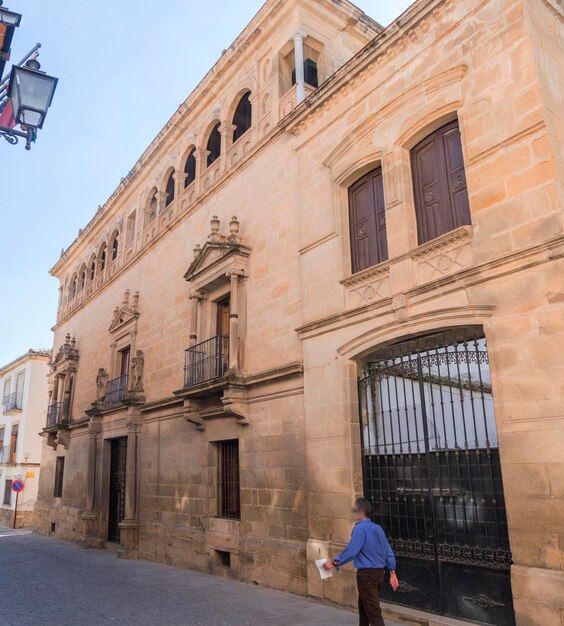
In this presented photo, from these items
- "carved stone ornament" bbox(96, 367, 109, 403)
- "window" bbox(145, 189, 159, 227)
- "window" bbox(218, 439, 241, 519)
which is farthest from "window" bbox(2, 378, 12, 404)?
"window" bbox(218, 439, 241, 519)

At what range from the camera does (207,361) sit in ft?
38.5

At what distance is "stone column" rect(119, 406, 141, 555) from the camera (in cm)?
1371

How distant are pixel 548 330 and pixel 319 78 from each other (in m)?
7.86

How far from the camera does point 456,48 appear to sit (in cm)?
737

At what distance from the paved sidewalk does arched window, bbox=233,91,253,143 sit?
9319mm

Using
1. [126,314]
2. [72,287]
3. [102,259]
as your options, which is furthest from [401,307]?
[72,287]

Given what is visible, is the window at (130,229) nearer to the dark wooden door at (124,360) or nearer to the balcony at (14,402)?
the dark wooden door at (124,360)

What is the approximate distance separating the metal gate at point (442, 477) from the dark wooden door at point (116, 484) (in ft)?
33.6

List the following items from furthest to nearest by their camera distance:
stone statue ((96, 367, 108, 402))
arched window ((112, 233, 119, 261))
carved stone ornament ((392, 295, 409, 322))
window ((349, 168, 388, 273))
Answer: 1. arched window ((112, 233, 119, 261))
2. stone statue ((96, 367, 108, 402))
3. window ((349, 168, 388, 273))
4. carved stone ornament ((392, 295, 409, 322))

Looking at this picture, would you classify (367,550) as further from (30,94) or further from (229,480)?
(229,480)

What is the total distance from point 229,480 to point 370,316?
5.20 m

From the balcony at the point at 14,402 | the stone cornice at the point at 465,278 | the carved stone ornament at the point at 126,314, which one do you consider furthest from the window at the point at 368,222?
the balcony at the point at 14,402

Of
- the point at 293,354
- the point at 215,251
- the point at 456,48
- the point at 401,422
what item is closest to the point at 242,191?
the point at 215,251

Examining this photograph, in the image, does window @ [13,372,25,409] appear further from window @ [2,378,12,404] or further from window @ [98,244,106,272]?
window @ [98,244,106,272]
